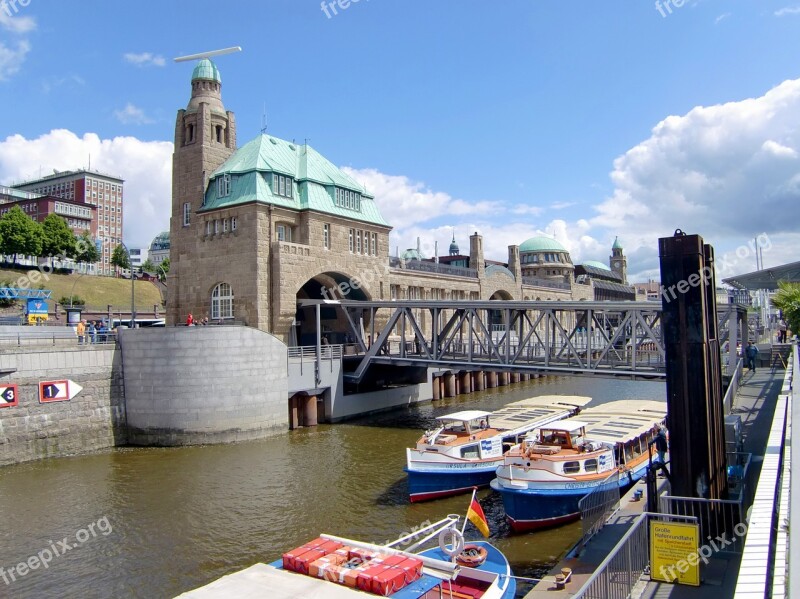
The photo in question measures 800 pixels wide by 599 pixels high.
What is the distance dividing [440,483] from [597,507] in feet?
28.4

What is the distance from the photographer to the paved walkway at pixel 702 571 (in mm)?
11852

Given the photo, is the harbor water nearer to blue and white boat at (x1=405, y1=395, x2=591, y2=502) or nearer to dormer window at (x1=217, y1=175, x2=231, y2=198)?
blue and white boat at (x1=405, y1=395, x2=591, y2=502)

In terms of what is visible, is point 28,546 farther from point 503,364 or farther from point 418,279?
point 418,279

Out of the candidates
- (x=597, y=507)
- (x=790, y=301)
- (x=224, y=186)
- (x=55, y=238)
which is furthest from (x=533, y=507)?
(x=55, y=238)

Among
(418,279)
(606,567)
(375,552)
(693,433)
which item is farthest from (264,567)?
(418,279)

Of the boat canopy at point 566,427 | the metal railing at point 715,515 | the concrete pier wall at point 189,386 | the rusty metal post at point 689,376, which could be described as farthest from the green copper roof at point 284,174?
the metal railing at point 715,515

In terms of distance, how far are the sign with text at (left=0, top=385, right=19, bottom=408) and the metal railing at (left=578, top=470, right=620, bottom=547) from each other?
89.6 feet

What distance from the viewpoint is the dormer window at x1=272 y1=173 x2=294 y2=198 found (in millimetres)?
47781

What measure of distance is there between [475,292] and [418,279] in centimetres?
1313

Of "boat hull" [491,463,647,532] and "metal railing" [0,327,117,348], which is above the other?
"metal railing" [0,327,117,348]

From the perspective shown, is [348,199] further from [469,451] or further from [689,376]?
[689,376]

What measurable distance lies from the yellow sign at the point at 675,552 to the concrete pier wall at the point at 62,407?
30.1 metres

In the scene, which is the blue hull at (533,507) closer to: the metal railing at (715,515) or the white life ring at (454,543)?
the white life ring at (454,543)

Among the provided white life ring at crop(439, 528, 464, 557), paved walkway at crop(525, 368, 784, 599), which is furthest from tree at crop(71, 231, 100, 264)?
paved walkway at crop(525, 368, 784, 599)
